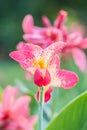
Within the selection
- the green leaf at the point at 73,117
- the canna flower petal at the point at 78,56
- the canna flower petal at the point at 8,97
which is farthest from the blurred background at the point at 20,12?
the green leaf at the point at 73,117

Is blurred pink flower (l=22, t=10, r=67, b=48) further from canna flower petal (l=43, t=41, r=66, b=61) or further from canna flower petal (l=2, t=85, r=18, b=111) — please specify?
canna flower petal (l=43, t=41, r=66, b=61)

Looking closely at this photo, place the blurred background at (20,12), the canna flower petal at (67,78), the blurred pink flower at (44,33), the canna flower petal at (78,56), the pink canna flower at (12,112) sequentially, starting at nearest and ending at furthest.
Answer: the canna flower petal at (67,78), the pink canna flower at (12,112), the blurred pink flower at (44,33), the canna flower petal at (78,56), the blurred background at (20,12)

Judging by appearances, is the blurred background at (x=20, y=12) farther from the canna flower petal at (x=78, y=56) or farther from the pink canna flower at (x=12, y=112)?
the pink canna flower at (x=12, y=112)

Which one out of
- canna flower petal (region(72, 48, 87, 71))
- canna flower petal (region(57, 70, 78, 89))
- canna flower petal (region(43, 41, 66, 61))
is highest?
canna flower petal (region(43, 41, 66, 61))

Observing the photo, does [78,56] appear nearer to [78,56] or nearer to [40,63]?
[78,56]

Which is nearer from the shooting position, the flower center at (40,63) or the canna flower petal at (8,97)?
the flower center at (40,63)

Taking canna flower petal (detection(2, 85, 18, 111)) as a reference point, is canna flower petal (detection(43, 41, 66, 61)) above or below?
above

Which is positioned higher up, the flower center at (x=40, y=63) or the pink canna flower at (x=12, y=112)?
the flower center at (x=40, y=63)

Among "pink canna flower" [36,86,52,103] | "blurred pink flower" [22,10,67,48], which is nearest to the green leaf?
"pink canna flower" [36,86,52,103]

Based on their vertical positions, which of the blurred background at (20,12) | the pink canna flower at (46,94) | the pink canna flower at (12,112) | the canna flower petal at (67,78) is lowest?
the blurred background at (20,12)
